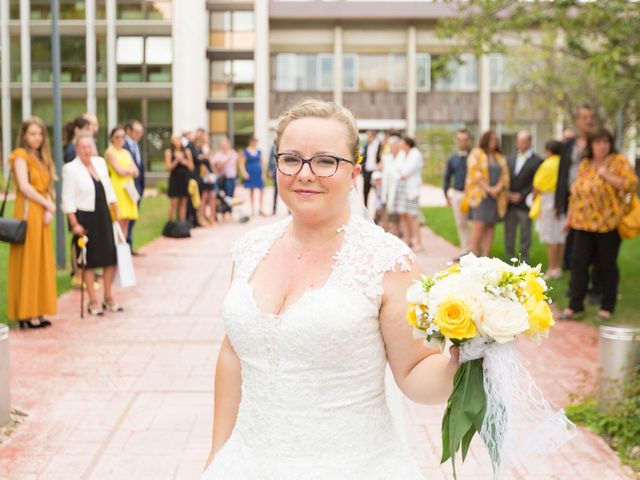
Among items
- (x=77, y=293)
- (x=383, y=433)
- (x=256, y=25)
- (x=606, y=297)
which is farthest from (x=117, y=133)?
(x=256, y=25)

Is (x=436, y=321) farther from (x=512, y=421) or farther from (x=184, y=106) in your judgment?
(x=184, y=106)

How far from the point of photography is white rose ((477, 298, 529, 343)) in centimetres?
223

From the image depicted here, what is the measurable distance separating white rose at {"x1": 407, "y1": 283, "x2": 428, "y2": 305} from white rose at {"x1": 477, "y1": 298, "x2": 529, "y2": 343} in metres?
0.17

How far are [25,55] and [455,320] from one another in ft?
151

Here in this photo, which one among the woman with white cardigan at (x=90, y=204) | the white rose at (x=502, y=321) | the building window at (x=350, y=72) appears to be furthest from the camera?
the building window at (x=350, y=72)

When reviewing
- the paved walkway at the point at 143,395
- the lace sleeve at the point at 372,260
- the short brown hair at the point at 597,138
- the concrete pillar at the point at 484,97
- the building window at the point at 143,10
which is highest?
the building window at the point at 143,10

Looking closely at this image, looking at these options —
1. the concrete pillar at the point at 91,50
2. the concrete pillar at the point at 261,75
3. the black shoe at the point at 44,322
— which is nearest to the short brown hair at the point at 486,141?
the black shoe at the point at 44,322

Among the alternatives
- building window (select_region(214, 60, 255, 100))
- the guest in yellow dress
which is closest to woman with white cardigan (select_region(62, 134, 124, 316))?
the guest in yellow dress

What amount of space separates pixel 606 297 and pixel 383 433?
7069mm

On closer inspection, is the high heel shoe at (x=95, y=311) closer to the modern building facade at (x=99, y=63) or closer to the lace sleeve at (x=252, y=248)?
the lace sleeve at (x=252, y=248)

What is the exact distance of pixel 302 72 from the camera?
51719 mm

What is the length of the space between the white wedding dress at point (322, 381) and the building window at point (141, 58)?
143 feet

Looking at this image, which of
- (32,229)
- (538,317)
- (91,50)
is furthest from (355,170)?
(91,50)

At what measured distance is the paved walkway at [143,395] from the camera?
202 inches
